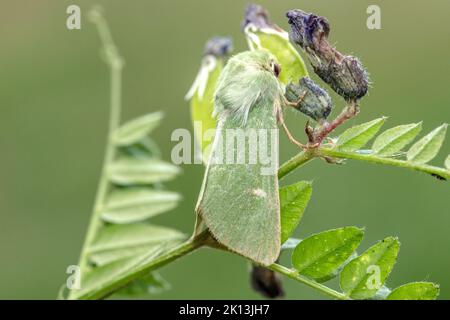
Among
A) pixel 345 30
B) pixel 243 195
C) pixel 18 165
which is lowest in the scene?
pixel 18 165

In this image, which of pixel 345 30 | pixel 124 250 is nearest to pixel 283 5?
pixel 345 30

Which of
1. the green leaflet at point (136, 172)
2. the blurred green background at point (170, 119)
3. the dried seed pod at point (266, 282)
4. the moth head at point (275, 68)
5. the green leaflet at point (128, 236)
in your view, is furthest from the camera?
the blurred green background at point (170, 119)

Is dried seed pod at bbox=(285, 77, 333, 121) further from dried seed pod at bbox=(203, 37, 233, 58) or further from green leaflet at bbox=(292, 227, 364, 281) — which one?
dried seed pod at bbox=(203, 37, 233, 58)

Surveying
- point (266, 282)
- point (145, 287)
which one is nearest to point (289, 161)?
point (266, 282)

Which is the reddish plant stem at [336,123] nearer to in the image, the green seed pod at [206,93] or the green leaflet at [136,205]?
the green seed pod at [206,93]

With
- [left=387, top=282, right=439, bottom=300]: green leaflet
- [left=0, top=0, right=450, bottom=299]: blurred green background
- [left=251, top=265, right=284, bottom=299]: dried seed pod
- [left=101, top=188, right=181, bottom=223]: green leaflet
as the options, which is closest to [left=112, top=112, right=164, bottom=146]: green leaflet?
[left=101, top=188, right=181, bottom=223]: green leaflet

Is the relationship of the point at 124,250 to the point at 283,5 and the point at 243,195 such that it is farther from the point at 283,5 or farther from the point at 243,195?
the point at 283,5

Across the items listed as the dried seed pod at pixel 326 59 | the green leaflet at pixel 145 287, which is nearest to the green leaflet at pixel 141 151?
the green leaflet at pixel 145 287
